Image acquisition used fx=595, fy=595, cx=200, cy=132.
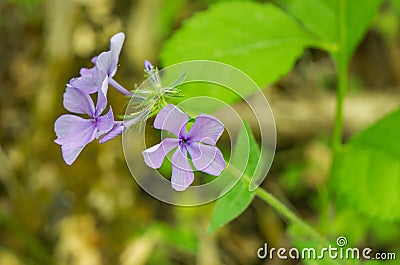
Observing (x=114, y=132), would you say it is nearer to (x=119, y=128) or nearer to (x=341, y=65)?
(x=119, y=128)

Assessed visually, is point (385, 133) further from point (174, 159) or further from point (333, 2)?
point (174, 159)

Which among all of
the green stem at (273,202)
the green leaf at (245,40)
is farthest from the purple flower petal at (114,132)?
the green leaf at (245,40)

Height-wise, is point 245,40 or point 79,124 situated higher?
point 245,40

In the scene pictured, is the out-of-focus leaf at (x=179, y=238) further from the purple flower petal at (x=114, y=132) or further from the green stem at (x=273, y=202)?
the purple flower petal at (x=114, y=132)

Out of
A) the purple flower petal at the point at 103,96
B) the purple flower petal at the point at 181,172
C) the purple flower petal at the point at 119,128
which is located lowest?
the purple flower petal at the point at 181,172

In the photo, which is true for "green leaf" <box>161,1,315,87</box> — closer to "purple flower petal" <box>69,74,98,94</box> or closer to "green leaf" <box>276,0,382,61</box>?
"green leaf" <box>276,0,382,61</box>

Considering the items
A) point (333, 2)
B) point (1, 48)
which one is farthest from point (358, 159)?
point (1, 48)

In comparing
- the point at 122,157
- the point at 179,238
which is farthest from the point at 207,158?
the point at 122,157
